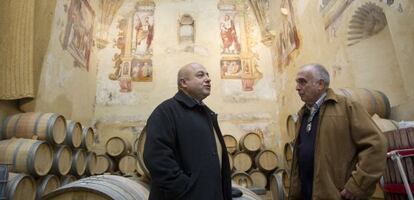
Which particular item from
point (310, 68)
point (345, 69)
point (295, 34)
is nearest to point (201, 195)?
point (310, 68)

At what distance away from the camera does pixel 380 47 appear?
6090mm

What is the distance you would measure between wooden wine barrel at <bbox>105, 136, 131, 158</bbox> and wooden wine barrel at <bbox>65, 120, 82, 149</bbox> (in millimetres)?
1972

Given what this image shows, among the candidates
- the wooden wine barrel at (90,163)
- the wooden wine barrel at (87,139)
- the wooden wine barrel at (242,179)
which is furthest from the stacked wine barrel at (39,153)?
the wooden wine barrel at (242,179)

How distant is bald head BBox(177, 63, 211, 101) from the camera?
8.50ft

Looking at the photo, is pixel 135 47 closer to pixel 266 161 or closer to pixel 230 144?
pixel 230 144

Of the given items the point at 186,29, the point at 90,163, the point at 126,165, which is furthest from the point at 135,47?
the point at 90,163

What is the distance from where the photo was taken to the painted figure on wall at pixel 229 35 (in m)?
11.5

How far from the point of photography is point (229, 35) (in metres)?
11.7

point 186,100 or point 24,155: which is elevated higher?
point 186,100

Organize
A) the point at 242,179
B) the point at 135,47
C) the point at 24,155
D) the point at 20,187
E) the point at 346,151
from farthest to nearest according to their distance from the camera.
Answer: the point at 135,47
the point at 242,179
the point at 24,155
the point at 20,187
the point at 346,151

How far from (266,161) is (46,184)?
5.46 metres

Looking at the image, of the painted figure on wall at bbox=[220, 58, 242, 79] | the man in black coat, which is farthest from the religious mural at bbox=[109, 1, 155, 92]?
the man in black coat

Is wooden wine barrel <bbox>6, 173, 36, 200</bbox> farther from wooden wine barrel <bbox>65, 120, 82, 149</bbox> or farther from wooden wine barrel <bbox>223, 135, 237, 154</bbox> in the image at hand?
wooden wine barrel <bbox>223, 135, 237, 154</bbox>

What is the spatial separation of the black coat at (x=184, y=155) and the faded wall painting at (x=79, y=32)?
7097mm
